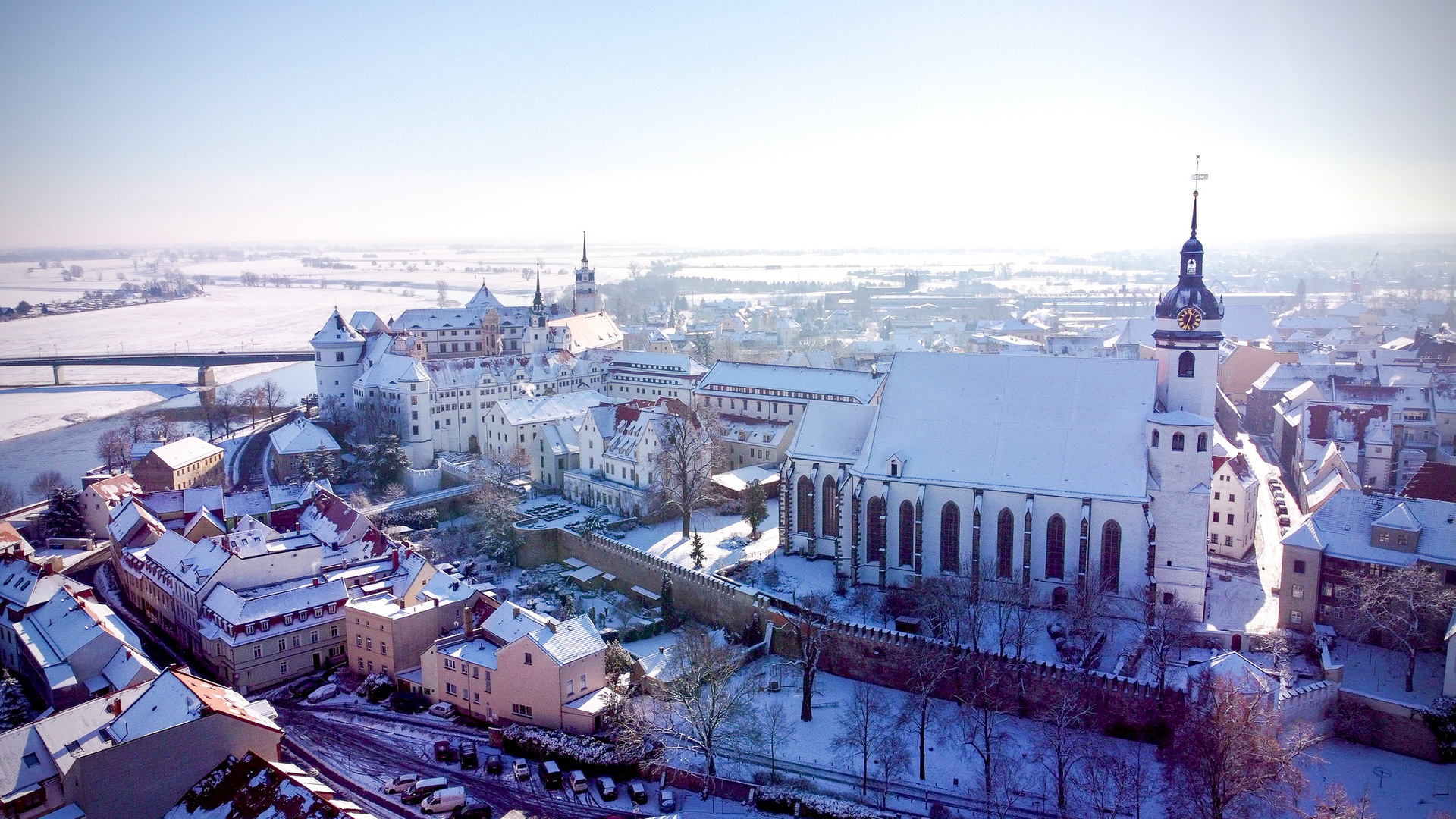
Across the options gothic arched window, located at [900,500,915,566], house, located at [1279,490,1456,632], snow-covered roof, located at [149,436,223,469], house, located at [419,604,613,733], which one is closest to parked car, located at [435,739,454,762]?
house, located at [419,604,613,733]

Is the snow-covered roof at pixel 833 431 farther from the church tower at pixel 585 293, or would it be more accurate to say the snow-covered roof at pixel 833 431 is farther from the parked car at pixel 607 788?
the church tower at pixel 585 293

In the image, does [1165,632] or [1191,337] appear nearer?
[1165,632]

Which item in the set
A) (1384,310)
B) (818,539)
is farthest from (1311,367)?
(1384,310)

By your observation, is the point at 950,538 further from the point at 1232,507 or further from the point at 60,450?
the point at 60,450

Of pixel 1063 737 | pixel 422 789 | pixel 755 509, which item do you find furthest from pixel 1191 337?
pixel 422 789

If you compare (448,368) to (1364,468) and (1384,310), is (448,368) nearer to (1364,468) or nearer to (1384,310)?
(1364,468)

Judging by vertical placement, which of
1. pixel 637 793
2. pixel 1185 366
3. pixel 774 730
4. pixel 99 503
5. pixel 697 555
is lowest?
pixel 637 793
